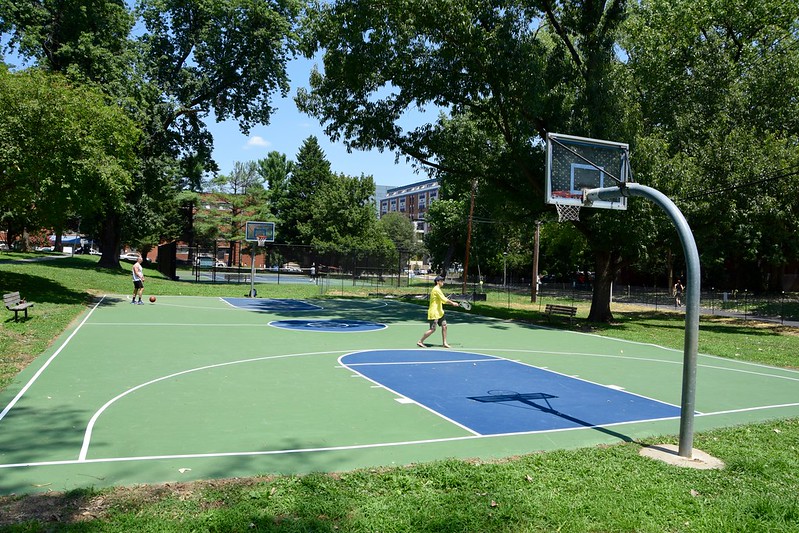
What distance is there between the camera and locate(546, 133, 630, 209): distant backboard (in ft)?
43.1

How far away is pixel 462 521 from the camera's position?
5.40 meters

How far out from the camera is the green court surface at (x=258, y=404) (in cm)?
713

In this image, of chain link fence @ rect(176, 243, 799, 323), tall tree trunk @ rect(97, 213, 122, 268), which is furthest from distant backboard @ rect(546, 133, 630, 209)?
tall tree trunk @ rect(97, 213, 122, 268)

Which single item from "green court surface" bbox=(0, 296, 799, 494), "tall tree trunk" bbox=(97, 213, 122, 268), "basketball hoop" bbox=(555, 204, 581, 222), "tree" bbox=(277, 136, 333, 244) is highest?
"tree" bbox=(277, 136, 333, 244)

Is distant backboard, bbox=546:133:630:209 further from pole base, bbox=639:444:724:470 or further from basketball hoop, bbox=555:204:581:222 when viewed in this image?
pole base, bbox=639:444:724:470

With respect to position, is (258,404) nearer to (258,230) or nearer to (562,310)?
(562,310)

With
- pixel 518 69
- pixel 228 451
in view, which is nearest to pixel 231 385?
pixel 228 451

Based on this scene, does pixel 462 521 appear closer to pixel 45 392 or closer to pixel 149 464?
pixel 149 464

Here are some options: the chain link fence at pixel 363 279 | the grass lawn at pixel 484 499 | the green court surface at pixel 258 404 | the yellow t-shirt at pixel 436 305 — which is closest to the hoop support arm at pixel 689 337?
the grass lawn at pixel 484 499

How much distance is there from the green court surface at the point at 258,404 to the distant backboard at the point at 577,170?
418 cm

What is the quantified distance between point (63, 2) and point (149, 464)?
119ft

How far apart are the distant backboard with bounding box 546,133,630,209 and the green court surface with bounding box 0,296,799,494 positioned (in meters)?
4.18

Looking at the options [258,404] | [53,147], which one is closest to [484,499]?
[258,404]

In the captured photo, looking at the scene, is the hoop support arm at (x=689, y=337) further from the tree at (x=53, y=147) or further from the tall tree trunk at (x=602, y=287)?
the tree at (x=53, y=147)
